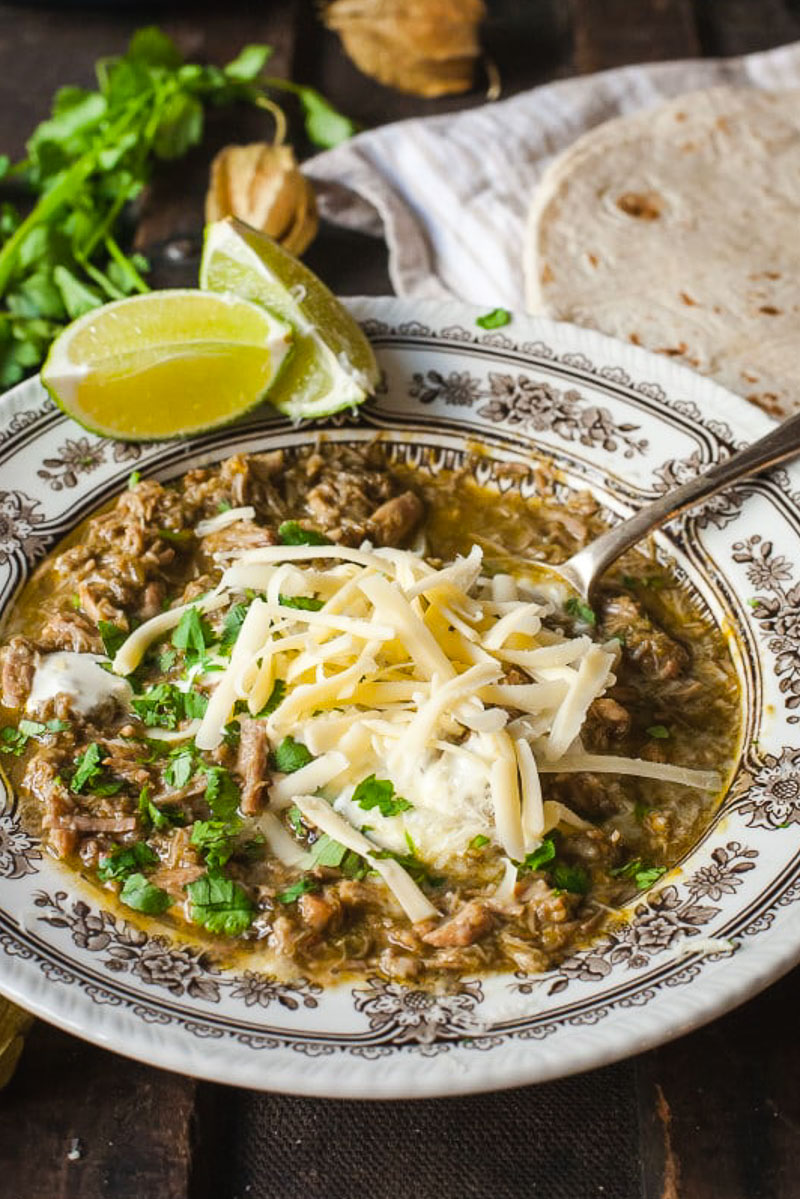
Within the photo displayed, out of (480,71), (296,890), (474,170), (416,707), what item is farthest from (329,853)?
(480,71)

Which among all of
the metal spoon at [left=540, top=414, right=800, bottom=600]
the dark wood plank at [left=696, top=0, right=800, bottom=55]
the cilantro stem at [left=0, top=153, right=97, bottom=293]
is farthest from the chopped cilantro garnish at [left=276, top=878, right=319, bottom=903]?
the dark wood plank at [left=696, top=0, right=800, bottom=55]

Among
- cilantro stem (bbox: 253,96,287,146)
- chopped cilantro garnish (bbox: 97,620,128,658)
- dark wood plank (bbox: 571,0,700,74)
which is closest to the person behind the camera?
chopped cilantro garnish (bbox: 97,620,128,658)

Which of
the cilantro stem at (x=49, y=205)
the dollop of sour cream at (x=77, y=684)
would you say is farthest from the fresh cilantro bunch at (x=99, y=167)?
the dollop of sour cream at (x=77, y=684)

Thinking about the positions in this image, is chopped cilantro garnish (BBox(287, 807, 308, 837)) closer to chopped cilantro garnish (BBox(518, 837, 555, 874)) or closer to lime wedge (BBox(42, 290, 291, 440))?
chopped cilantro garnish (BBox(518, 837, 555, 874))

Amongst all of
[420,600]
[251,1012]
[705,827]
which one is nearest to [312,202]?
[420,600]

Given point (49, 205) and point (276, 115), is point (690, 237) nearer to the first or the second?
point (276, 115)

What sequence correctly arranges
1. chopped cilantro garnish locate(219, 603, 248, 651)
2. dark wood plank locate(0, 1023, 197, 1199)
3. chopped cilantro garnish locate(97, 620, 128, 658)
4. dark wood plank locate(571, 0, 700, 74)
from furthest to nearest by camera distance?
dark wood plank locate(571, 0, 700, 74)
chopped cilantro garnish locate(97, 620, 128, 658)
chopped cilantro garnish locate(219, 603, 248, 651)
dark wood plank locate(0, 1023, 197, 1199)
